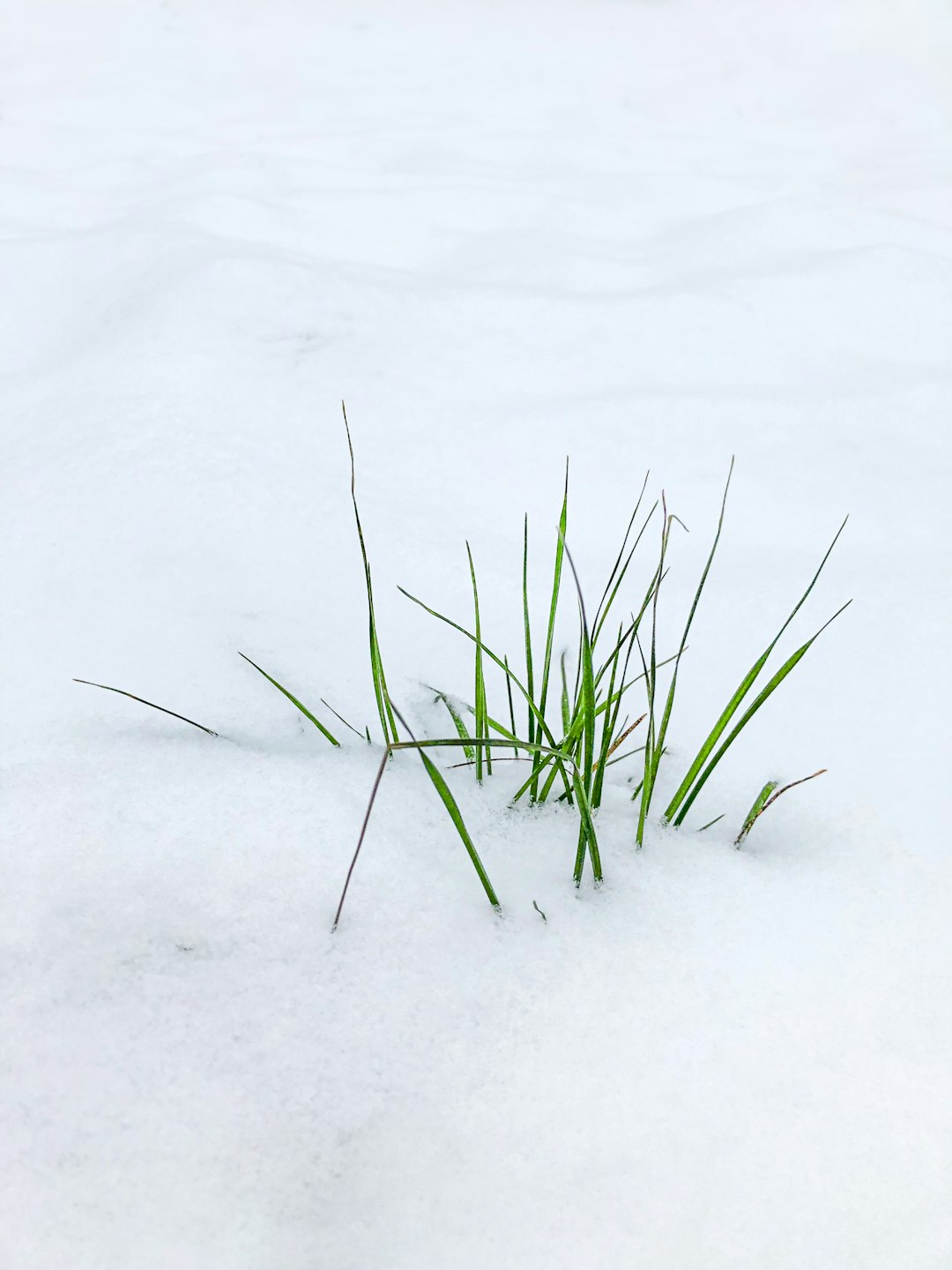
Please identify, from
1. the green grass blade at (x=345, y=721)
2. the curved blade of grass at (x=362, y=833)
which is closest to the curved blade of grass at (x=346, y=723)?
the green grass blade at (x=345, y=721)

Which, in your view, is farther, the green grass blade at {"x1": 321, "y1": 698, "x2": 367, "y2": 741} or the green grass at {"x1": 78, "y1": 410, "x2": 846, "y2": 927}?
the green grass blade at {"x1": 321, "y1": 698, "x2": 367, "y2": 741}

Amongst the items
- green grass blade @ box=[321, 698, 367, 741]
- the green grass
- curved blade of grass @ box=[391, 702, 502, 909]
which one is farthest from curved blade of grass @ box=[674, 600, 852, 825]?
green grass blade @ box=[321, 698, 367, 741]

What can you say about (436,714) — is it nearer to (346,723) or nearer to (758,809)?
(346,723)

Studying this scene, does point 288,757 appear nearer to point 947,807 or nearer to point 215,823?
point 215,823

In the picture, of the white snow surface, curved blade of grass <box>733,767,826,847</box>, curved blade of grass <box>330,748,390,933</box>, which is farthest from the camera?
curved blade of grass <box>733,767,826,847</box>

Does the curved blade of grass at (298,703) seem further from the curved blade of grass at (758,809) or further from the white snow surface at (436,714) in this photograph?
the curved blade of grass at (758,809)

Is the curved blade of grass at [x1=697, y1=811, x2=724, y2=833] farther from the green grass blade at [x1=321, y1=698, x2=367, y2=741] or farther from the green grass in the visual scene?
the green grass blade at [x1=321, y1=698, x2=367, y2=741]

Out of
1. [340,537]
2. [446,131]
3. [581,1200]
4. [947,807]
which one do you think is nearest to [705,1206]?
[581,1200]
